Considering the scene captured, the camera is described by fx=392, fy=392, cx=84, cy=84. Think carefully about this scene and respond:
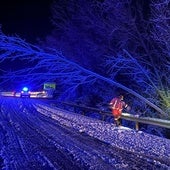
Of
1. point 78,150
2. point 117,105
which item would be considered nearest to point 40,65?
point 117,105

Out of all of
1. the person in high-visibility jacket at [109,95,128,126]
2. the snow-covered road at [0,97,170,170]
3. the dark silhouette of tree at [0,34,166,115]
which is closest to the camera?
the snow-covered road at [0,97,170,170]

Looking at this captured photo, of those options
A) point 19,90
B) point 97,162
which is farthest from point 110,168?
point 19,90

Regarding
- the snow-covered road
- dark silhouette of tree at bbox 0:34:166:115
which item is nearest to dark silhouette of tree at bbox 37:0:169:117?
dark silhouette of tree at bbox 0:34:166:115

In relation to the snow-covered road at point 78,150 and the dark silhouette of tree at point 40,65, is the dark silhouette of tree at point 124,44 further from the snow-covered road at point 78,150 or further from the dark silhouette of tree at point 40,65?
the snow-covered road at point 78,150

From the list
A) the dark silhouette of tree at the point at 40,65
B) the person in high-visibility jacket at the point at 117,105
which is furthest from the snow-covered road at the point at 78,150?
the dark silhouette of tree at the point at 40,65

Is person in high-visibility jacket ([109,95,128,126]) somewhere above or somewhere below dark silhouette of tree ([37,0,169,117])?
below

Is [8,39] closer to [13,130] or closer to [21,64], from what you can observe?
[21,64]

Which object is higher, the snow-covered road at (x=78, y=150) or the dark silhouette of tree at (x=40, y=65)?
the dark silhouette of tree at (x=40, y=65)

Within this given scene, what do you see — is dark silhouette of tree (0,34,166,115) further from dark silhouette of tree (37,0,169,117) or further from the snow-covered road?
the snow-covered road

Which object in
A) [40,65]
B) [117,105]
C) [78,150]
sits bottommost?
[78,150]

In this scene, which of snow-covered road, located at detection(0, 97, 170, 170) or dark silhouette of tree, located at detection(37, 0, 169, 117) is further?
dark silhouette of tree, located at detection(37, 0, 169, 117)

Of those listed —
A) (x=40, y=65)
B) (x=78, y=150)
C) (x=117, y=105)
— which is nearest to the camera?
(x=78, y=150)

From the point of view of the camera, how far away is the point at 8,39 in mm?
19391

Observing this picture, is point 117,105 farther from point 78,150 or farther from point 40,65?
point 78,150
